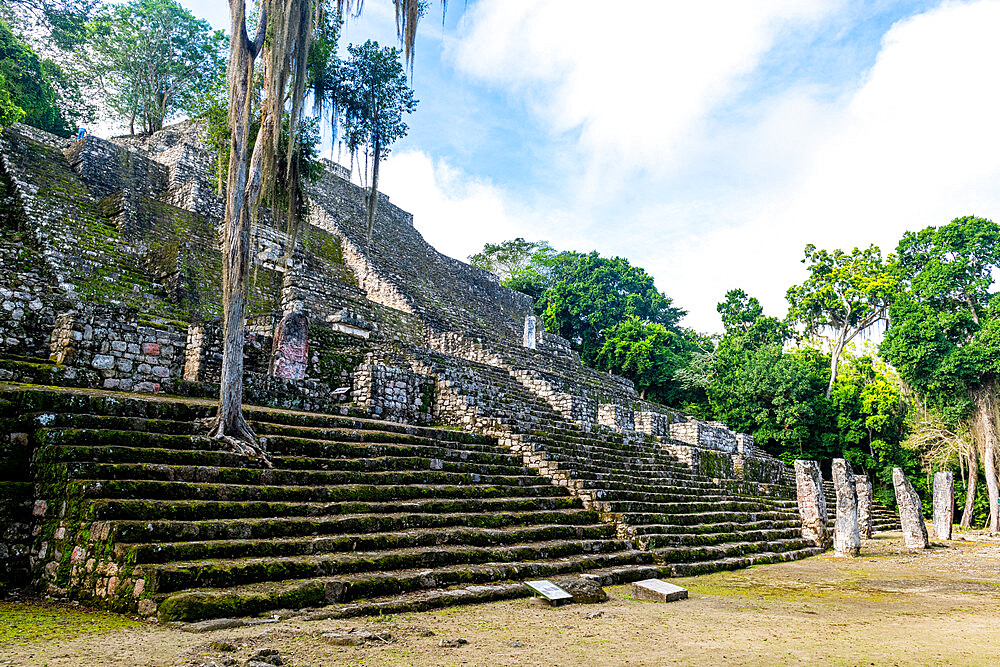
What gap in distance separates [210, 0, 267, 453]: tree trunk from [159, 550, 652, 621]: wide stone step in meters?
2.21

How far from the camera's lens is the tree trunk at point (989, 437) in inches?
734

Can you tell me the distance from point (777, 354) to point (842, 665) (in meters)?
23.2

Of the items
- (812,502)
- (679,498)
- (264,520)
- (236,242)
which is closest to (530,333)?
(812,502)

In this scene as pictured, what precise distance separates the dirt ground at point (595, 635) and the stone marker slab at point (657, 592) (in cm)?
11

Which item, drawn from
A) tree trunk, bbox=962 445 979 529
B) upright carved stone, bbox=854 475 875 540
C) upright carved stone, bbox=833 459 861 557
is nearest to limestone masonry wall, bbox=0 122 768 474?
upright carved stone, bbox=833 459 861 557

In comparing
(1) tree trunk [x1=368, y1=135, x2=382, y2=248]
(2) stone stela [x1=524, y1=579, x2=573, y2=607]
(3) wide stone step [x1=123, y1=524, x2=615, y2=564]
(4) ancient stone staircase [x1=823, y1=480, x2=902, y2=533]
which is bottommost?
(4) ancient stone staircase [x1=823, y1=480, x2=902, y2=533]

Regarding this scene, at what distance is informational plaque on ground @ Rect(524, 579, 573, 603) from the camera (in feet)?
18.3

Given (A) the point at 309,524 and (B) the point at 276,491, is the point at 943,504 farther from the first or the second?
(B) the point at 276,491

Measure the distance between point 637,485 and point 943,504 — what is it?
1170 centimetres

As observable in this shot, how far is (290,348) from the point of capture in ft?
33.3

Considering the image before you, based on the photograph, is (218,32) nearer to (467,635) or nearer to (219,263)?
(219,263)

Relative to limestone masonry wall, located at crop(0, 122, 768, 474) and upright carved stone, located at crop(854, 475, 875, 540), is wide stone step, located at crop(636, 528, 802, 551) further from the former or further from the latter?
upright carved stone, located at crop(854, 475, 875, 540)

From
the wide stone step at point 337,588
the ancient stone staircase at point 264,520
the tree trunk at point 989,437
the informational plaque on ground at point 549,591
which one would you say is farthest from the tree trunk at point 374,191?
the tree trunk at point 989,437

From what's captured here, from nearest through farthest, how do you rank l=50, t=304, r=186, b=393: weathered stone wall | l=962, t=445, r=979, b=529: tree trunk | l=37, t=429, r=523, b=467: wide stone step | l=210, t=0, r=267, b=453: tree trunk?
l=37, t=429, r=523, b=467: wide stone step < l=210, t=0, r=267, b=453: tree trunk < l=50, t=304, r=186, b=393: weathered stone wall < l=962, t=445, r=979, b=529: tree trunk
